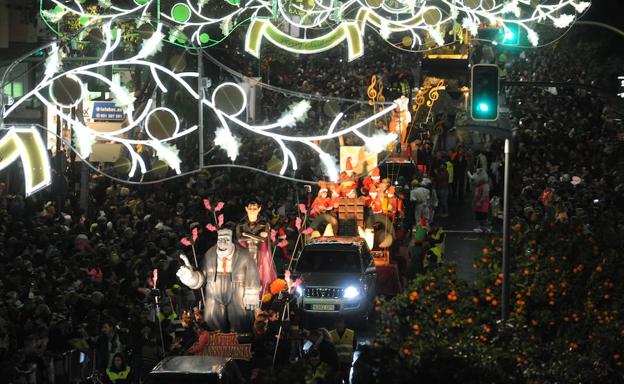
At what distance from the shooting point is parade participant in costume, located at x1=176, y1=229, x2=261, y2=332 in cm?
1998

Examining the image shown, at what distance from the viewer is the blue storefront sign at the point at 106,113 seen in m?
26.8

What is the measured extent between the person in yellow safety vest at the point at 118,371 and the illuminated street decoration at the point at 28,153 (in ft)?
9.58

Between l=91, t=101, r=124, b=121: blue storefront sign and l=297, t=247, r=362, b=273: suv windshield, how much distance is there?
20.1 feet

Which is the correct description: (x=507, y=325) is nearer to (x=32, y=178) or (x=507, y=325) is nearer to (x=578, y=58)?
(x=32, y=178)

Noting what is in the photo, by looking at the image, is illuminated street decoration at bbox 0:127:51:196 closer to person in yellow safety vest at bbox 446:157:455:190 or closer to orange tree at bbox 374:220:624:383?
orange tree at bbox 374:220:624:383

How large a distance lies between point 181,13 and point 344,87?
30.8 m

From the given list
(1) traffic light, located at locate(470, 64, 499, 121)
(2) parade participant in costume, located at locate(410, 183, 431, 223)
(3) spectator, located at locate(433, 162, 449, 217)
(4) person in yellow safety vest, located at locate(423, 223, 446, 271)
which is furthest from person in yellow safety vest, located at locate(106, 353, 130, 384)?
(3) spectator, located at locate(433, 162, 449, 217)

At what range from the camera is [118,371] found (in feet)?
52.5

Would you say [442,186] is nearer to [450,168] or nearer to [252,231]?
[450,168]

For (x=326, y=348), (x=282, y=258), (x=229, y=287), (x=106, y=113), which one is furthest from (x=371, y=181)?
(x=326, y=348)

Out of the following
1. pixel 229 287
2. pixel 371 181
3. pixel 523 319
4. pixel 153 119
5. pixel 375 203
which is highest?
pixel 153 119

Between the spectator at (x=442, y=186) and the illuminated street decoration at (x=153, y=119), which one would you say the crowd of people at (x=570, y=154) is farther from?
the illuminated street decoration at (x=153, y=119)

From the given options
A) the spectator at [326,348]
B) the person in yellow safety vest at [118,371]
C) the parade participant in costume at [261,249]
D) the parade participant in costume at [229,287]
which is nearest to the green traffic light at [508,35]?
the parade participant in costume at [261,249]

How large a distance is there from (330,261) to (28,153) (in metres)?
9.62
